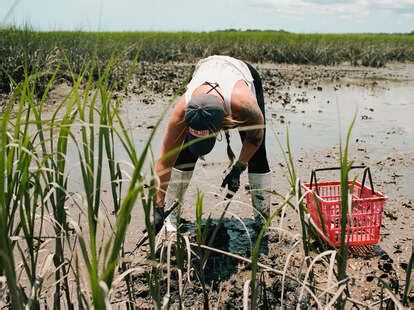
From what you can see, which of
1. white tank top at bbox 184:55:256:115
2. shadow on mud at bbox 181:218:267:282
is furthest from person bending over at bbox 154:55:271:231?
shadow on mud at bbox 181:218:267:282

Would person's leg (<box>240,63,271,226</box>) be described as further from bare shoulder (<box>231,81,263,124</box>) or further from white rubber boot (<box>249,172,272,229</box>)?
bare shoulder (<box>231,81,263,124</box>)

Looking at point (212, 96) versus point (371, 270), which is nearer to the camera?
point (212, 96)

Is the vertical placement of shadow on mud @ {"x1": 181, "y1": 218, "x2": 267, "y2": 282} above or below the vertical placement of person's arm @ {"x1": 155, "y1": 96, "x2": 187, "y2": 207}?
below

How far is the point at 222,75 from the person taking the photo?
2.99m

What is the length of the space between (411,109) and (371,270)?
22.0 ft

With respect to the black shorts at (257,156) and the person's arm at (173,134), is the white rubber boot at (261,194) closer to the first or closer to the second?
the black shorts at (257,156)

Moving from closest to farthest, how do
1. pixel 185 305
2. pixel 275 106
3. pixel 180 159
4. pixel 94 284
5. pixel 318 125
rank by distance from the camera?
pixel 94 284, pixel 185 305, pixel 180 159, pixel 318 125, pixel 275 106

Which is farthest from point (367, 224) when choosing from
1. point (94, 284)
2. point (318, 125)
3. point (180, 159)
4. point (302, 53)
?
point (302, 53)

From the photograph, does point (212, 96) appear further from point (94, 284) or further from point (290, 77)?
point (290, 77)

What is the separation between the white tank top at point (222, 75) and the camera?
2.87 meters

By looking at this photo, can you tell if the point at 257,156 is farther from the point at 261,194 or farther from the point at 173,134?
the point at 173,134

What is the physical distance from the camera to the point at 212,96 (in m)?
2.67

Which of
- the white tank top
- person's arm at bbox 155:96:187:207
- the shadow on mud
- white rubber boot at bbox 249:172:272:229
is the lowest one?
the shadow on mud

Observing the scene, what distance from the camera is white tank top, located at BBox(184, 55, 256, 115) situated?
287 centimetres
